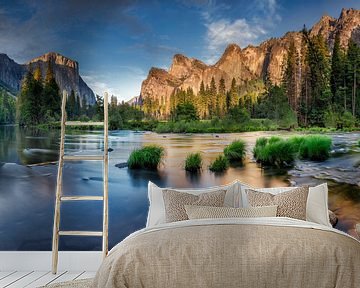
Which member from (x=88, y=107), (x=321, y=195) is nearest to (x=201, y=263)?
(x=321, y=195)

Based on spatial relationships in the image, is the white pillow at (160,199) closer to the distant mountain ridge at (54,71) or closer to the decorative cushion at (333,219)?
the decorative cushion at (333,219)

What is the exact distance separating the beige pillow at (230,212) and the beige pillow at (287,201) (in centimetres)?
12

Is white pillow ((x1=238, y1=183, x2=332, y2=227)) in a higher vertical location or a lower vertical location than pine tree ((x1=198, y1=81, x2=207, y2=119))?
lower

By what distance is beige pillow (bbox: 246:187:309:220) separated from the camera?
12.2ft

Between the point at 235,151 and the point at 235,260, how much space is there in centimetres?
240

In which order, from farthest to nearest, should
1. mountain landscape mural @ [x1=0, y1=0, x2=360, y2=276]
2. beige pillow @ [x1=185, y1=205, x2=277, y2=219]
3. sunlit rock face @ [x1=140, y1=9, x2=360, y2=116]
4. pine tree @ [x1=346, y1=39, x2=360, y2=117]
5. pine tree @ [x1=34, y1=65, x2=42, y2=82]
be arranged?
pine tree @ [x1=34, y1=65, x2=42, y2=82] → sunlit rock face @ [x1=140, y1=9, x2=360, y2=116] → pine tree @ [x1=346, y1=39, x2=360, y2=117] → mountain landscape mural @ [x1=0, y1=0, x2=360, y2=276] → beige pillow @ [x1=185, y1=205, x2=277, y2=219]

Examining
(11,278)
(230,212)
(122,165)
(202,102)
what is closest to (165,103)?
(202,102)

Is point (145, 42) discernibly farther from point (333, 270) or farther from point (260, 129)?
point (333, 270)

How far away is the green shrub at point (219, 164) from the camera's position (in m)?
5.04

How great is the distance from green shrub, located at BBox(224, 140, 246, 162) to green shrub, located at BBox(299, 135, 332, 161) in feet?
1.97

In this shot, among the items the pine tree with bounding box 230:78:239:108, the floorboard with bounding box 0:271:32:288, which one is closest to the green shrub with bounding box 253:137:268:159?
the pine tree with bounding box 230:78:239:108

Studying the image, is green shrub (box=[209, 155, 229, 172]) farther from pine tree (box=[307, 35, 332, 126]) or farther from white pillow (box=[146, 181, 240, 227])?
pine tree (box=[307, 35, 332, 126])

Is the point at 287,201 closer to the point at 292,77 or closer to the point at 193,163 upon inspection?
the point at 193,163

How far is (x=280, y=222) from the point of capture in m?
3.15
